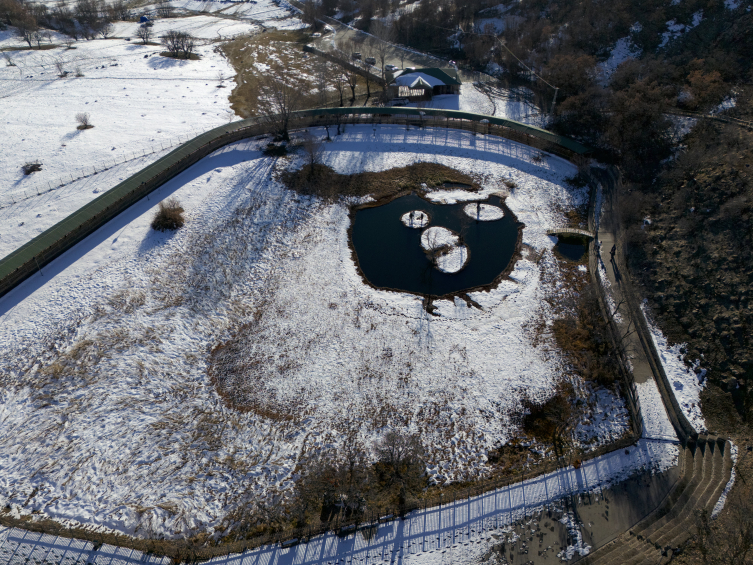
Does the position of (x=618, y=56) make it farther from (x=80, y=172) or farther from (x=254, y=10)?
(x=254, y=10)

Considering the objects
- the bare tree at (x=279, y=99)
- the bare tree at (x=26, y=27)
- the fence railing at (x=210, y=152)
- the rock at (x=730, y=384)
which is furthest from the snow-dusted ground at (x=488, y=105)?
the bare tree at (x=26, y=27)

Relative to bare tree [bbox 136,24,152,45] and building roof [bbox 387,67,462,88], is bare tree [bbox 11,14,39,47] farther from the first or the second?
building roof [bbox 387,67,462,88]

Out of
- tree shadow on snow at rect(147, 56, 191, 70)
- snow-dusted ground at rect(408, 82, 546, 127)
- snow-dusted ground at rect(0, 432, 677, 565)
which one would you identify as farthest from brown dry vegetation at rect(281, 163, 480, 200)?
tree shadow on snow at rect(147, 56, 191, 70)

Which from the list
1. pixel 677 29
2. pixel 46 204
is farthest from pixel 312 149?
pixel 677 29

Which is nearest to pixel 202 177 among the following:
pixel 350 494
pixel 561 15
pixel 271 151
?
pixel 271 151

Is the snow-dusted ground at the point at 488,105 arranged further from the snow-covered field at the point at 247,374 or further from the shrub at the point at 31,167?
the shrub at the point at 31,167
